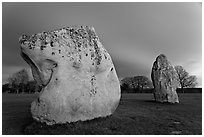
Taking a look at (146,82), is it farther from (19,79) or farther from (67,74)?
(67,74)

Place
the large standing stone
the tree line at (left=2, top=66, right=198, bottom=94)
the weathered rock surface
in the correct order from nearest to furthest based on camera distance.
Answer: the large standing stone
the weathered rock surface
the tree line at (left=2, top=66, right=198, bottom=94)

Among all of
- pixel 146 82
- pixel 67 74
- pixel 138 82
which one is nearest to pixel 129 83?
pixel 138 82

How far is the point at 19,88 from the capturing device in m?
54.8

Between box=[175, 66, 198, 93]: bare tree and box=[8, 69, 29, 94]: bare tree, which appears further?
box=[8, 69, 29, 94]: bare tree

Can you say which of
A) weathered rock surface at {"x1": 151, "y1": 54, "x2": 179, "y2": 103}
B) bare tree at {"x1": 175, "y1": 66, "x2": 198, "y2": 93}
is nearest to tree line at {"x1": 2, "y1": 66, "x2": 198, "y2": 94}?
bare tree at {"x1": 175, "y1": 66, "x2": 198, "y2": 93}

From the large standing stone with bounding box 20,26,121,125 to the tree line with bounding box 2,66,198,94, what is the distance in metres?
42.3

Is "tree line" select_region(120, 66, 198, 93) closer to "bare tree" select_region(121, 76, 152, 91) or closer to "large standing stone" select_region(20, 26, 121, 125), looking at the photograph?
A: "bare tree" select_region(121, 76, 152, 91)

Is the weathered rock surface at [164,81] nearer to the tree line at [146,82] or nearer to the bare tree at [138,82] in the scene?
the tree line at [146,82]

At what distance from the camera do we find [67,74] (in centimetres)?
655

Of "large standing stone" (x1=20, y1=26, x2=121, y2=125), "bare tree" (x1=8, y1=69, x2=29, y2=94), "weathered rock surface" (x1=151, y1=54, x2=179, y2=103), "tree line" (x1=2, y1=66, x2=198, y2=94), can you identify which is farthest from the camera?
"bare tree" (x1=8, y1=69, x2=29, y2=94)

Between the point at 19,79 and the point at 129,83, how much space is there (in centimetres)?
3144

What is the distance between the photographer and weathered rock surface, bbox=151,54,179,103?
14701mm

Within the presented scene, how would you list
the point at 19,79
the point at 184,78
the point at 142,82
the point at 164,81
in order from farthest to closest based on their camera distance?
1. the point at 142,82
2. the point at 19,79
3. the point at 184,78
4. the point at 164,81

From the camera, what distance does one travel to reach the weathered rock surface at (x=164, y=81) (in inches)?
579
